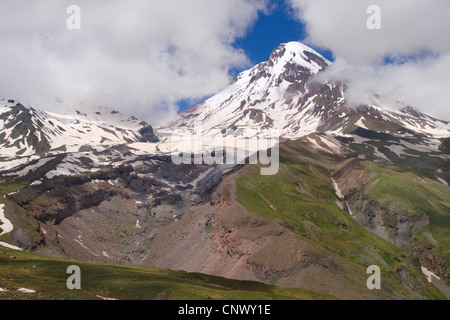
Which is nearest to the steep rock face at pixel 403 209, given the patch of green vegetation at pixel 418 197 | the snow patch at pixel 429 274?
the patch of green vegetation at pixel 418 197

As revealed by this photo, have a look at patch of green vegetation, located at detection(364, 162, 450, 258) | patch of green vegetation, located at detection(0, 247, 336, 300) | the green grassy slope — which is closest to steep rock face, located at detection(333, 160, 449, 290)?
patch of green vegetation, located at detection(364, 162, 450, 258)

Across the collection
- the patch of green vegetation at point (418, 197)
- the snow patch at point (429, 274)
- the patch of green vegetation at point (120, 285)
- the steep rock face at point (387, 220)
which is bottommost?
the snow patch at point (429, 274)

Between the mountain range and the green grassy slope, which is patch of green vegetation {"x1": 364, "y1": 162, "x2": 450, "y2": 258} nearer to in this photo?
the mountain range

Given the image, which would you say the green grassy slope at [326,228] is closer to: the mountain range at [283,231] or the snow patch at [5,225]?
the mountain range at [283,231]

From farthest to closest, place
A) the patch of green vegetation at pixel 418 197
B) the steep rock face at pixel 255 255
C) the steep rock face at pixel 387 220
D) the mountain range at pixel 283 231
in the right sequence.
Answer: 1. the steep rock face at pixel 387 220
2. the patch of green vegetation at pixel 418 197
3. the mountain range at pixel 283 231
4. the steep rock face at pixel 255 255

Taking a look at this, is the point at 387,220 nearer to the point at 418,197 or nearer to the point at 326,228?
the point at 418,197

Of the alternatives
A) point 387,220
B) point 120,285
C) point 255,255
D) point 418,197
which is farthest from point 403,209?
point 120,285

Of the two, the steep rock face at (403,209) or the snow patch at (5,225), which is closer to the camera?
the snow patch at (5,225)
